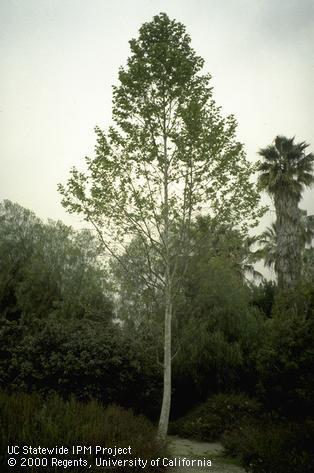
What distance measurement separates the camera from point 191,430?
11742 millimetres

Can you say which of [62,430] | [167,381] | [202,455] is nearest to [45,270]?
[167,381]

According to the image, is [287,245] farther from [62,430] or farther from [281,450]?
[62,430]

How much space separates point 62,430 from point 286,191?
56.1ft

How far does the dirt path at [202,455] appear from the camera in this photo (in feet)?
23.6

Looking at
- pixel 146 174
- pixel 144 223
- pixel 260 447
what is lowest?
pixel 260 447

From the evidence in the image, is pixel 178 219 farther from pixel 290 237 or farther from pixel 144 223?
pixel 290 237

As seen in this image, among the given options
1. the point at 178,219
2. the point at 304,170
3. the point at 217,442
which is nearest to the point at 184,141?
the point at 178,219

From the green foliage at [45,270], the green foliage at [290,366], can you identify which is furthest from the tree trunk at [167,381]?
the green foliage at [45,270]

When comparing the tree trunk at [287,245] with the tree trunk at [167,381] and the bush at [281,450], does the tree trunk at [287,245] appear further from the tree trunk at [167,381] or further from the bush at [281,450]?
the bush at [281,450]

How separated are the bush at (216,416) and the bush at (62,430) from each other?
5102 millimetres

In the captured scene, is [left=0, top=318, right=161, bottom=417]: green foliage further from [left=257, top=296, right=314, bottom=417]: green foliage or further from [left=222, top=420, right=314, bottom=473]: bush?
[left=222, top=420, right=314, bottom=473]: bush

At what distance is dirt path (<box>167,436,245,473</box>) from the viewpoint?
7.18 meters

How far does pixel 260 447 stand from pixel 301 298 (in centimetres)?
665

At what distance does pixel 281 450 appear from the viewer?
21.2 feet
